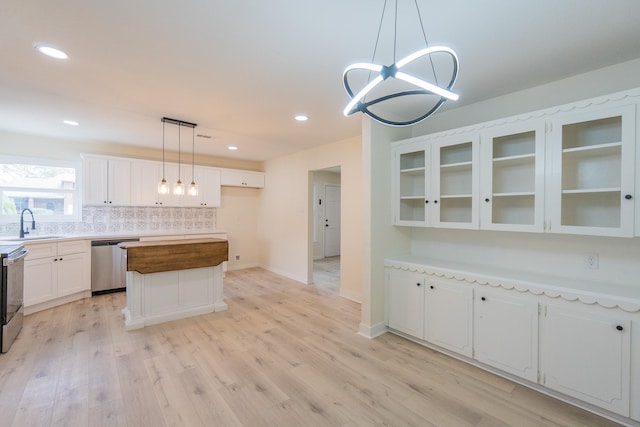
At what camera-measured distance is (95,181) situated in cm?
452

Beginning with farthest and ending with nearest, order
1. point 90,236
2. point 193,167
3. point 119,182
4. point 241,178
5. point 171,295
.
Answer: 1. point 241,178
2. point 193,167
3. point 119,182
4. point 90,236
5. point 171,295

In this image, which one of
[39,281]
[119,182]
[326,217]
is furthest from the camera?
[326,217]

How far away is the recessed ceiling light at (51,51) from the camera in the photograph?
6.49 feet

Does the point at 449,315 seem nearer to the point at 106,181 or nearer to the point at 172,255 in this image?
the point at 172,255

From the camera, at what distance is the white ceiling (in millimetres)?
1617

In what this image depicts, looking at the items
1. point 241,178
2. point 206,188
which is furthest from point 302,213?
point 206,188

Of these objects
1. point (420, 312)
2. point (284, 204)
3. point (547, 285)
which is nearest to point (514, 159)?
point (547, 285)

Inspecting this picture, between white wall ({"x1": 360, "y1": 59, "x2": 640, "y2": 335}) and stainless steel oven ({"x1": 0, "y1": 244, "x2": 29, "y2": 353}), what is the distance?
3387mm

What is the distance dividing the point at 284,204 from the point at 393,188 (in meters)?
2.98

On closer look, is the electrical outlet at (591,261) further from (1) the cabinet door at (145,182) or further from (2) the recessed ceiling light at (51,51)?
(1) the cabinet door at (145,182)

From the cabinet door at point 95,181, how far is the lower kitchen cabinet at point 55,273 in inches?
28.5

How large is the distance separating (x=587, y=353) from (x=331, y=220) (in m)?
6.29

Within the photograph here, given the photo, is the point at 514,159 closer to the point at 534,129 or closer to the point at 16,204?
the point at 534,129

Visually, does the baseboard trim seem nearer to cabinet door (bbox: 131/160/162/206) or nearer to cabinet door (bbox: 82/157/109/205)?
cabinet door (bbox: 131/160/162/206)
